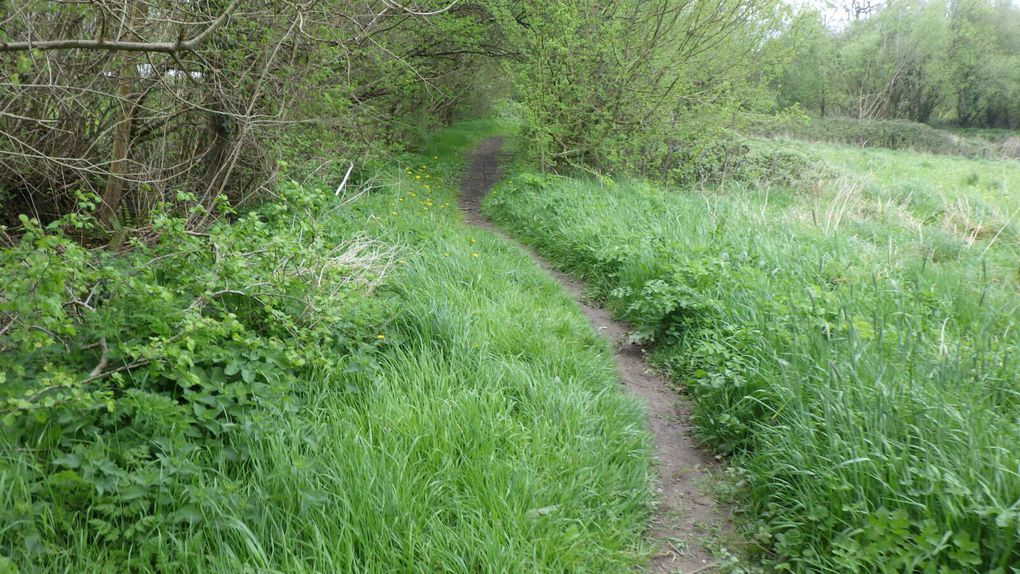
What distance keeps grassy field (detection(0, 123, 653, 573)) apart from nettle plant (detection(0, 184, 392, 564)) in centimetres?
2

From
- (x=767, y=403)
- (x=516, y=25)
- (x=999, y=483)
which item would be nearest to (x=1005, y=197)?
(x=516, y=25)

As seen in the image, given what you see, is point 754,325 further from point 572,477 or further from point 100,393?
point 100,393

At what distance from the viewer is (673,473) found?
145 inches

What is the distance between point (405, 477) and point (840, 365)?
253 centimetres

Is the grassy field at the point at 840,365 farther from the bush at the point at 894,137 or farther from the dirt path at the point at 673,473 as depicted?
the bush at the point at 894,137

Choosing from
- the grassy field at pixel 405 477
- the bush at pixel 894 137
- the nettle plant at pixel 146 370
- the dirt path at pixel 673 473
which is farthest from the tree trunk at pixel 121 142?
the bush at pixel 894 137

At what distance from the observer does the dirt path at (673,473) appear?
3.00m

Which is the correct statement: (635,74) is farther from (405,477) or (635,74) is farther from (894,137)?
(894,137)

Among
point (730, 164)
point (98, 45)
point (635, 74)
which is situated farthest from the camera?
point (730, 164)

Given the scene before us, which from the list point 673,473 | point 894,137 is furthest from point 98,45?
point 894,137

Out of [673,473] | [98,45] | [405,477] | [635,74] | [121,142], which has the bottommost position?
[673,473]

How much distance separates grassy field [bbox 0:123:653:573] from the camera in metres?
2.40

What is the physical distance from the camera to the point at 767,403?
382 centimetres

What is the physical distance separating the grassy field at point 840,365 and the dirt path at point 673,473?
0.16 meters
